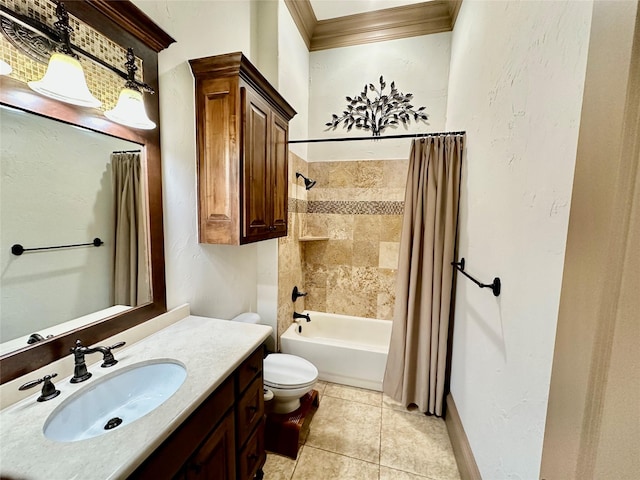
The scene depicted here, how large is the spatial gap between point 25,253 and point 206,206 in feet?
2.51

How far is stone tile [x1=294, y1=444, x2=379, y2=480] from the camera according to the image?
146 cm

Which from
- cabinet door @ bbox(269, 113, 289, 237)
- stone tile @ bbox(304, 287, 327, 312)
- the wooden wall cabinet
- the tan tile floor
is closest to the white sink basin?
the wooden wall cabinet

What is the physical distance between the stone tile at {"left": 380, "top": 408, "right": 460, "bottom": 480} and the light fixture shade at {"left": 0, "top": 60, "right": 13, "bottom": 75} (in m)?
2.38

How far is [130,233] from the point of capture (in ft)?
3.84

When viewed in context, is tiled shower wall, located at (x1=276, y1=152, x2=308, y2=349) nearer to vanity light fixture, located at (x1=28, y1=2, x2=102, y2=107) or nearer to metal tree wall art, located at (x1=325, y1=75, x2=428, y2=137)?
metal tree wall art, located at (x1=325, y1=75, x2=428, y2=137)

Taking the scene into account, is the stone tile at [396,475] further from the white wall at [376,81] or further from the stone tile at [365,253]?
the white wall at [376,81]

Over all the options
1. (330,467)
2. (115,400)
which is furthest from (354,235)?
(115,400)

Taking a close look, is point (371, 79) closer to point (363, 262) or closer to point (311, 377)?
point (363, 262)

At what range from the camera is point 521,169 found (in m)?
0.98

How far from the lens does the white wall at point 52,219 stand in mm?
798

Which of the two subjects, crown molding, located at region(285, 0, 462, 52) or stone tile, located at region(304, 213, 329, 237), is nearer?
crown molding, located at region(285, 0, 462, 52)

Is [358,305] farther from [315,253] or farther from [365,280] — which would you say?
[315,253]

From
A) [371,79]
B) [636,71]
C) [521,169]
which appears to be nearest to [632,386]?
[636,71]

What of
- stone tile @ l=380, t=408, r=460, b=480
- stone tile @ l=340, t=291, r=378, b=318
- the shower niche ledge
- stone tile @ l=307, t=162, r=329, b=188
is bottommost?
stone tile @ l=380, t=408, r=460, b=480
